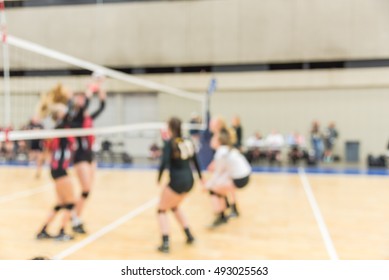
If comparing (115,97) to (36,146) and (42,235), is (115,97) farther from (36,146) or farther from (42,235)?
(42,235)

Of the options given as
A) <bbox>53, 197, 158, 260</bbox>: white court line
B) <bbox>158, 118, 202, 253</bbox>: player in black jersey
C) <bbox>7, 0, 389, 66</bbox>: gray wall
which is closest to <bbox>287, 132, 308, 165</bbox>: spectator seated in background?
<bbox>7, 0, 389, 66</bbox>: gray wall

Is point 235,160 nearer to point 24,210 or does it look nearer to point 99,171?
point 24,210

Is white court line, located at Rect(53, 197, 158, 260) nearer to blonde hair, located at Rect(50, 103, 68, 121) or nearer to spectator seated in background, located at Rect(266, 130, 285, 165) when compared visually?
blonde hair, located at Rect(50, 103, 68, 121)

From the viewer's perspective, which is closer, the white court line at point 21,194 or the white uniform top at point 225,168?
the white uniform top at point 225,168

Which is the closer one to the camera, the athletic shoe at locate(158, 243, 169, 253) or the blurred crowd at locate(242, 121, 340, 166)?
the athletic shoe at locate(158, 243, 169, 253)

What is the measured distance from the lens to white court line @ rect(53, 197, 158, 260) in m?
3.67

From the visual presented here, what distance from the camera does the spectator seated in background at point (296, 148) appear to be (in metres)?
8.08

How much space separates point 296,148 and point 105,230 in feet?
17.7

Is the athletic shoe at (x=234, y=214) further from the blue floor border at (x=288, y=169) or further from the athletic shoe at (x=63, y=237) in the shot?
the blue floor border at (x=288, y=169)

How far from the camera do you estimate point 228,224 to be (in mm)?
4953

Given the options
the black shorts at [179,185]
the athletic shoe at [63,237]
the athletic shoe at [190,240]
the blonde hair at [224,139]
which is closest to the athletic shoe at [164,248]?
the athletic shoe at [190,240]

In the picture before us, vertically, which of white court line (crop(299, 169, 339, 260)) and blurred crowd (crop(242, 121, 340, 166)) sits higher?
blurred crowd (crop(242, 121, 340, 166))

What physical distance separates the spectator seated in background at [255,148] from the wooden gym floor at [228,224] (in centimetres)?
125

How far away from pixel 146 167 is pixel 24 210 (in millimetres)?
5307
